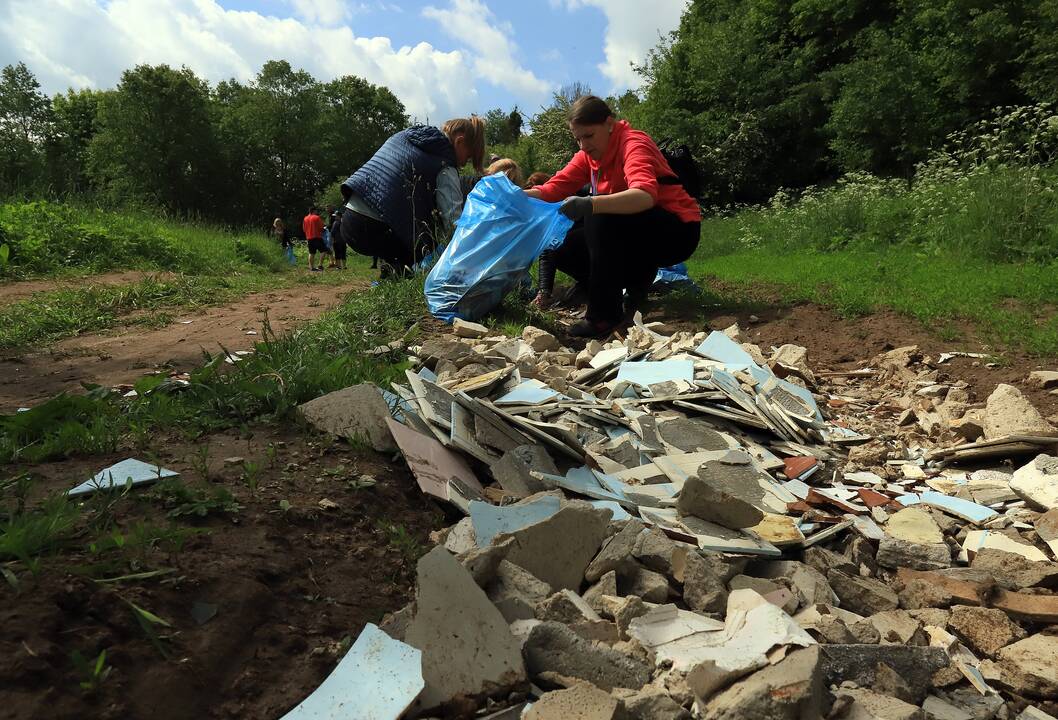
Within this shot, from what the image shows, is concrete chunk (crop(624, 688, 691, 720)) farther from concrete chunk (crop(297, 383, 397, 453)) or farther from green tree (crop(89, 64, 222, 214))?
green tree (crop(89, 64, 222, 214))

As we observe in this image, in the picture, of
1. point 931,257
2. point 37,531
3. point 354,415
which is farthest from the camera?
point 931,257

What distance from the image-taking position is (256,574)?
1.41 meters

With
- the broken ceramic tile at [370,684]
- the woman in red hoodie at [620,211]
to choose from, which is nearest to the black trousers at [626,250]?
the woman in red hoodie at [620,211]

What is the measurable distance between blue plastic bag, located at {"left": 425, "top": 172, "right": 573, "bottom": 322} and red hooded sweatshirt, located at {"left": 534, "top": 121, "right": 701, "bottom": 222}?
534 mm

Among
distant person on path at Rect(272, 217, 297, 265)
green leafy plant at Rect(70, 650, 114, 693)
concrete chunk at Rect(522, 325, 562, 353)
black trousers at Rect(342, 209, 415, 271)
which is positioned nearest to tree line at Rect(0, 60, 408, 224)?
distant person on path at Rect(272, 217, 297, 265)

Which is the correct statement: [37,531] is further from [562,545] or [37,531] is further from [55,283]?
[55,283]

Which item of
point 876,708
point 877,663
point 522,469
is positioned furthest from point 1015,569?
point 522,469

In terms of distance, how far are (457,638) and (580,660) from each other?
26cm

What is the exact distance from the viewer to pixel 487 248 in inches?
170

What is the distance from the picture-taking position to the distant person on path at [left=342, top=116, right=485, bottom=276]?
4871mm

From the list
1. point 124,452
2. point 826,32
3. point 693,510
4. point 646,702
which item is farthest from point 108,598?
point 826,32

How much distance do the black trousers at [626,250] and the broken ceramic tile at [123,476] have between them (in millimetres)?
3209

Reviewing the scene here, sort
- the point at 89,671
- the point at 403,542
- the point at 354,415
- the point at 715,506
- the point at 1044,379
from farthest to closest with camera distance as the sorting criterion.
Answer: the point at 1044,379, the point at 354,415, the point at 715,506, the point at 403,542, the point at 89,671

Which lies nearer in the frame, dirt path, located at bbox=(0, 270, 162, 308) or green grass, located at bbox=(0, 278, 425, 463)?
green grass, located at bbox=(0, 278, 425, 463)
